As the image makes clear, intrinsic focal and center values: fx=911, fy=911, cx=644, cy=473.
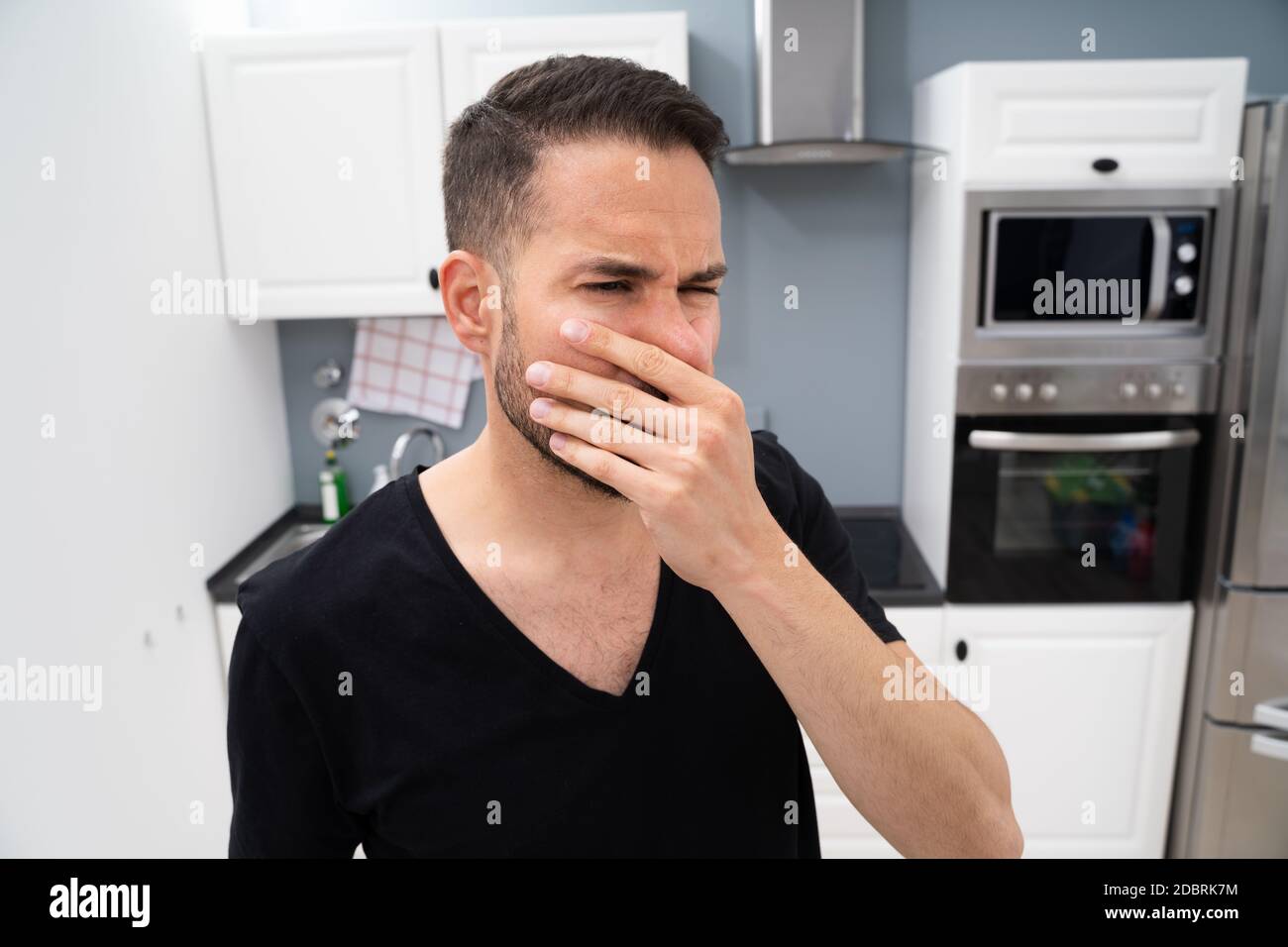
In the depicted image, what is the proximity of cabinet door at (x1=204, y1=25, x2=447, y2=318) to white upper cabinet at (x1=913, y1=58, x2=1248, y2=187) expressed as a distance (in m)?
1.27

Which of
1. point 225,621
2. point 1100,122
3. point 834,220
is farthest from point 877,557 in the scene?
point 225,621

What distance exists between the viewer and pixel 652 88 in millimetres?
973

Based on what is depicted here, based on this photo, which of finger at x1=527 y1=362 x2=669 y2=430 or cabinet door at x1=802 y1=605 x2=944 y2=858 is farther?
cabinet door at x1=802 y1=605 x2=944 y2=858

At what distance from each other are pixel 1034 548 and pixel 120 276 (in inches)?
82.7

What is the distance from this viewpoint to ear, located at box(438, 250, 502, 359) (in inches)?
39.7

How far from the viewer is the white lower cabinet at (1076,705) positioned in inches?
86.6

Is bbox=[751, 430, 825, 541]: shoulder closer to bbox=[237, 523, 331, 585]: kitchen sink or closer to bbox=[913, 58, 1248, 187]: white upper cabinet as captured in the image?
bbox=[913, 58, 1248, 187]: white upper cabinet

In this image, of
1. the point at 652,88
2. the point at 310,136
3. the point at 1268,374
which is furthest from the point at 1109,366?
the point at 310,136

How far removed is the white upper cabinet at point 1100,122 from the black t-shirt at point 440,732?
1540 mm

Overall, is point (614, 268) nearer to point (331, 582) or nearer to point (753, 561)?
point (753, 561)

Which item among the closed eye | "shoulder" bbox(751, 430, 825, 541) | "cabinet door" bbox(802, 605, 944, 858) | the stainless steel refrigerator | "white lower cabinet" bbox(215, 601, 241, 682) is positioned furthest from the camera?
"cabinet door" bbox(802, 605, 944, 858)

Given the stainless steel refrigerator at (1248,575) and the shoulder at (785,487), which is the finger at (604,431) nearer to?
the shoulder at (785,487)

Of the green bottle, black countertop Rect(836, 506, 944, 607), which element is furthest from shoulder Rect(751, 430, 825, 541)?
the green bottle

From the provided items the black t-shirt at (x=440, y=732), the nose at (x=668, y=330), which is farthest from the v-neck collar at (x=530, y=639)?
the nose at (x=668, y=330)
